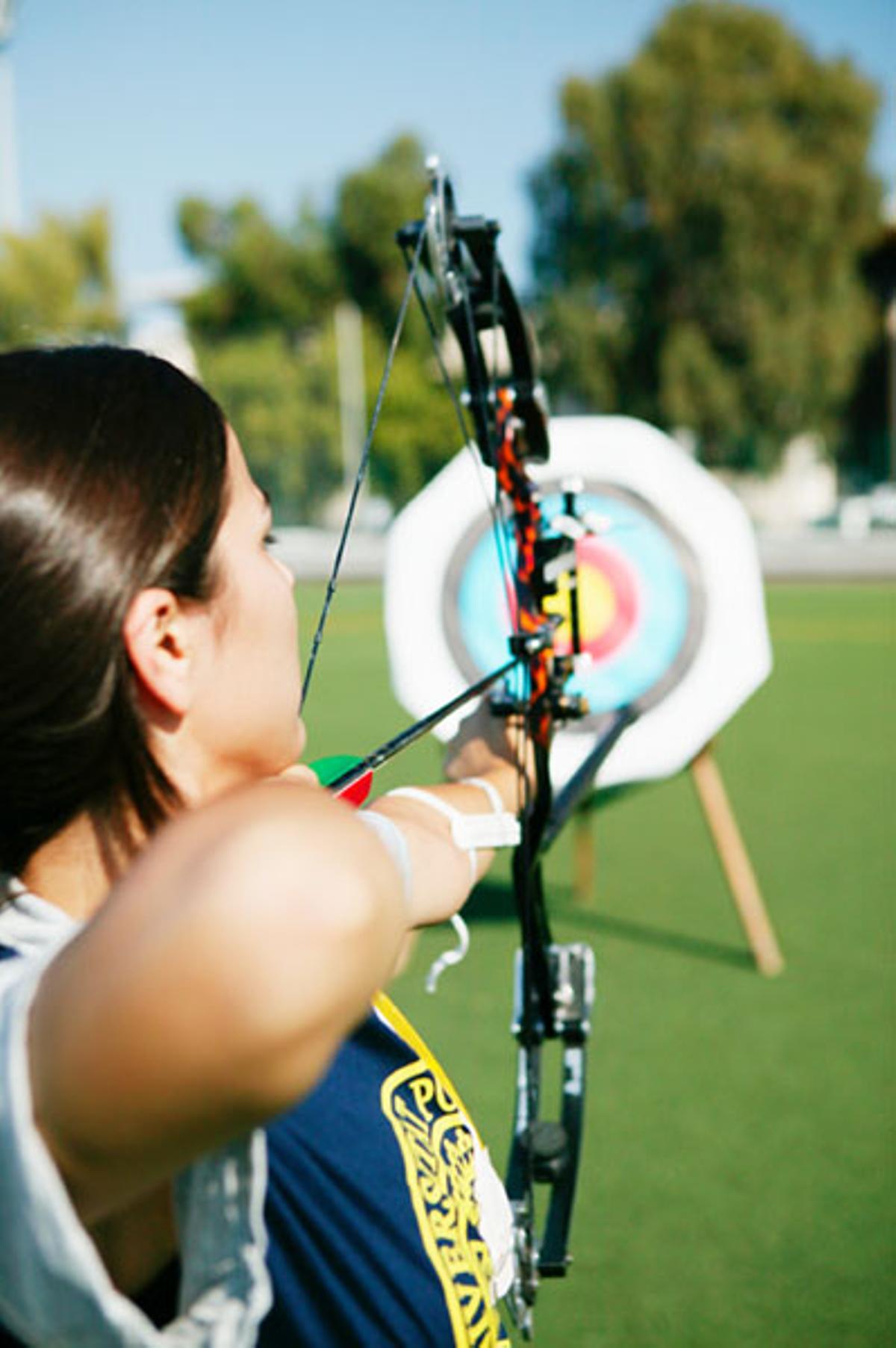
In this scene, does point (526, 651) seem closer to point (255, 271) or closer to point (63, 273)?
point (63, 273)

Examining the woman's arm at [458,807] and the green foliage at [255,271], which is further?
the green foliage at [255,271]

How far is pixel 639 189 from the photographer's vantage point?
22.5 meters

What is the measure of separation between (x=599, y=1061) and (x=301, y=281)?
26.2 m

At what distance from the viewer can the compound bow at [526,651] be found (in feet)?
3.67

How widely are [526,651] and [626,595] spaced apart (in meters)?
1.62

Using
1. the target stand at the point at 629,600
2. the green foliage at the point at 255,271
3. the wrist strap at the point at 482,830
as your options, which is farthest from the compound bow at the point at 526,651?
the green foliage at the point at 255,271

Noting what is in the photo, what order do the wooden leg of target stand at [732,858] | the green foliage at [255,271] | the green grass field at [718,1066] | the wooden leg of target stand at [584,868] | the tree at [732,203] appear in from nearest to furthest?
the green grass field at [718,1066] → the wooden leg of target stand at [732,858] → the wooden leg of target stand at [584,868] → the tree at [732,203] → the green foliage at [255,271]

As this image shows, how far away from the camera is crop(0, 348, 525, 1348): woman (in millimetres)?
394

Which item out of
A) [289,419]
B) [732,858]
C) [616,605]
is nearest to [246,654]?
[616,605]

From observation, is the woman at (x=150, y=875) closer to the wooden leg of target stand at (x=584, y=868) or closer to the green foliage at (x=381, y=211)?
the wooden leg of target stand at (x=584, y=868)

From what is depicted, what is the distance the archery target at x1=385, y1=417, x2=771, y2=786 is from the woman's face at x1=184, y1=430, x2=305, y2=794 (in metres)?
1.79

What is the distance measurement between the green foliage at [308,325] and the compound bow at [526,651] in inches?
740

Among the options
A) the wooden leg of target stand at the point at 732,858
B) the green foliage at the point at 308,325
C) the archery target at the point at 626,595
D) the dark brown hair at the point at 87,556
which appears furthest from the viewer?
the green foliage at the point at 308,325

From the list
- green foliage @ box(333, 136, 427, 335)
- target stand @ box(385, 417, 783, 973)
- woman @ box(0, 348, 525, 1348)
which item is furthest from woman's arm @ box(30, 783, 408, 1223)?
green foliage @ box(333, 136, 427, 335)
